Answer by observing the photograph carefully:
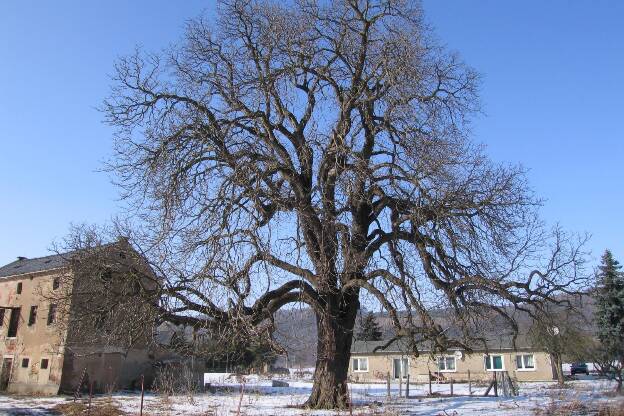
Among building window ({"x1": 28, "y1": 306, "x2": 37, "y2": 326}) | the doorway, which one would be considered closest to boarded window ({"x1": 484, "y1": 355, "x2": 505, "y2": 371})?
building window ({"x1": 28, "y1": 306, "x2": 37, "y2": 326})

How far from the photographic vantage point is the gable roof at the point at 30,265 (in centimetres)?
3428

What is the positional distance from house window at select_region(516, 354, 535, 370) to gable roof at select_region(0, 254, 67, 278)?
3751cm

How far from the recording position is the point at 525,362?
47188 millimetres

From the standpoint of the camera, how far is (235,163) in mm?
15086

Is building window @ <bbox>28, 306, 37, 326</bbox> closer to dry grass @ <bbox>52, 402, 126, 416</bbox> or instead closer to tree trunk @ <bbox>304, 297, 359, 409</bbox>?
dry grass @ <bbox>52, 402, 126, 416</bbox>

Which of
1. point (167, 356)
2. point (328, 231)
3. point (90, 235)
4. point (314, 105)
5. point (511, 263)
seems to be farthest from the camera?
point (167, 356)

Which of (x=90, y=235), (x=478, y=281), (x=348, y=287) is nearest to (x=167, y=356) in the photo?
(x=90, y=235)

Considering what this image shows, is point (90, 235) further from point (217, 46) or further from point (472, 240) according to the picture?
point (472, 240)

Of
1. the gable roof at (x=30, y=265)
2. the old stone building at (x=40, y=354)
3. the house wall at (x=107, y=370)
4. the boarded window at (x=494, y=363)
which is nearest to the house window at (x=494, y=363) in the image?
the boarded window at (x=494, y=363)

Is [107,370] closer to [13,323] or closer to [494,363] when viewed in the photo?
[13,323]

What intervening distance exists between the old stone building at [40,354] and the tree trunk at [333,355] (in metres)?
16.3

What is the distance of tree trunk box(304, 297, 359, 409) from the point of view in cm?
1684

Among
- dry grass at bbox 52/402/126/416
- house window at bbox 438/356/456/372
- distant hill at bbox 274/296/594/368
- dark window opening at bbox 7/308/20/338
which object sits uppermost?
dark window opening at bbox 7/308/20/338

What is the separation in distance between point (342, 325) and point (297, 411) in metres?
2.96
